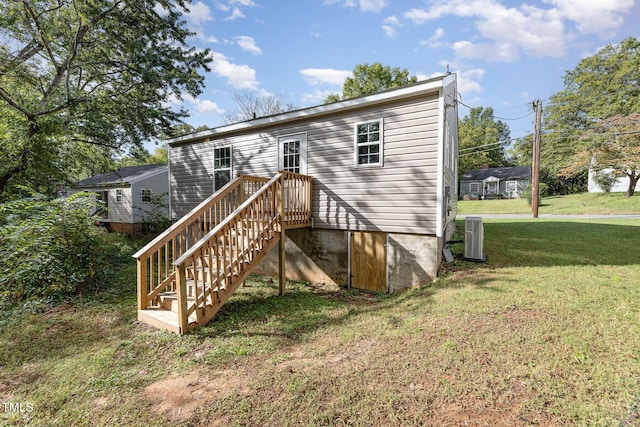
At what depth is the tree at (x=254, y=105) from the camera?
26.3 meters

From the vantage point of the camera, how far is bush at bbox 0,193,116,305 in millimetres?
5246

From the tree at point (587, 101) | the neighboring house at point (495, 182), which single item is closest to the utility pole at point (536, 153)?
the tree at point (587, 101)

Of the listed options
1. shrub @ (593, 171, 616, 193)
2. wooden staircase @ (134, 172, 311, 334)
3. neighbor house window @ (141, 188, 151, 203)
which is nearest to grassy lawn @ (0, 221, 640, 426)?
wooden staircase @ (134, 172, 311, 334)

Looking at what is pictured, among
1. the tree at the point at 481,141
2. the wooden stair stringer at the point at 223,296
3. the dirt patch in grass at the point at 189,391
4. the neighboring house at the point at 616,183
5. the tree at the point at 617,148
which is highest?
the tree at the point at 481,141

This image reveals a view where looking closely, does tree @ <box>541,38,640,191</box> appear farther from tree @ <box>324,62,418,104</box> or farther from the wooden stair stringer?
the wooden stair stringer

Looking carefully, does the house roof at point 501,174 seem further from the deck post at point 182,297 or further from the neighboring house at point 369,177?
the deck post at point 182,297

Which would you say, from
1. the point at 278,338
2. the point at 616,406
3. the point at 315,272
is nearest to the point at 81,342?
the point at 278,338

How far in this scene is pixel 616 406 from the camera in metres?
2.30

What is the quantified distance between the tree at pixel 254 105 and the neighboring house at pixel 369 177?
63.8 ft

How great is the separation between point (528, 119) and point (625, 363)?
20.5 meters

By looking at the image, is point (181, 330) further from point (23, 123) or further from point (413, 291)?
point (23, 123)

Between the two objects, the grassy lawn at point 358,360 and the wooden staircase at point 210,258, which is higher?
the wooden staircase at point 210,258

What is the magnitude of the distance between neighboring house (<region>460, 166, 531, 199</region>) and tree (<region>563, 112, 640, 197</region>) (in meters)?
10.7

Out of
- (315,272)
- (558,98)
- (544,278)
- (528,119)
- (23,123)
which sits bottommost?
(315,272)
